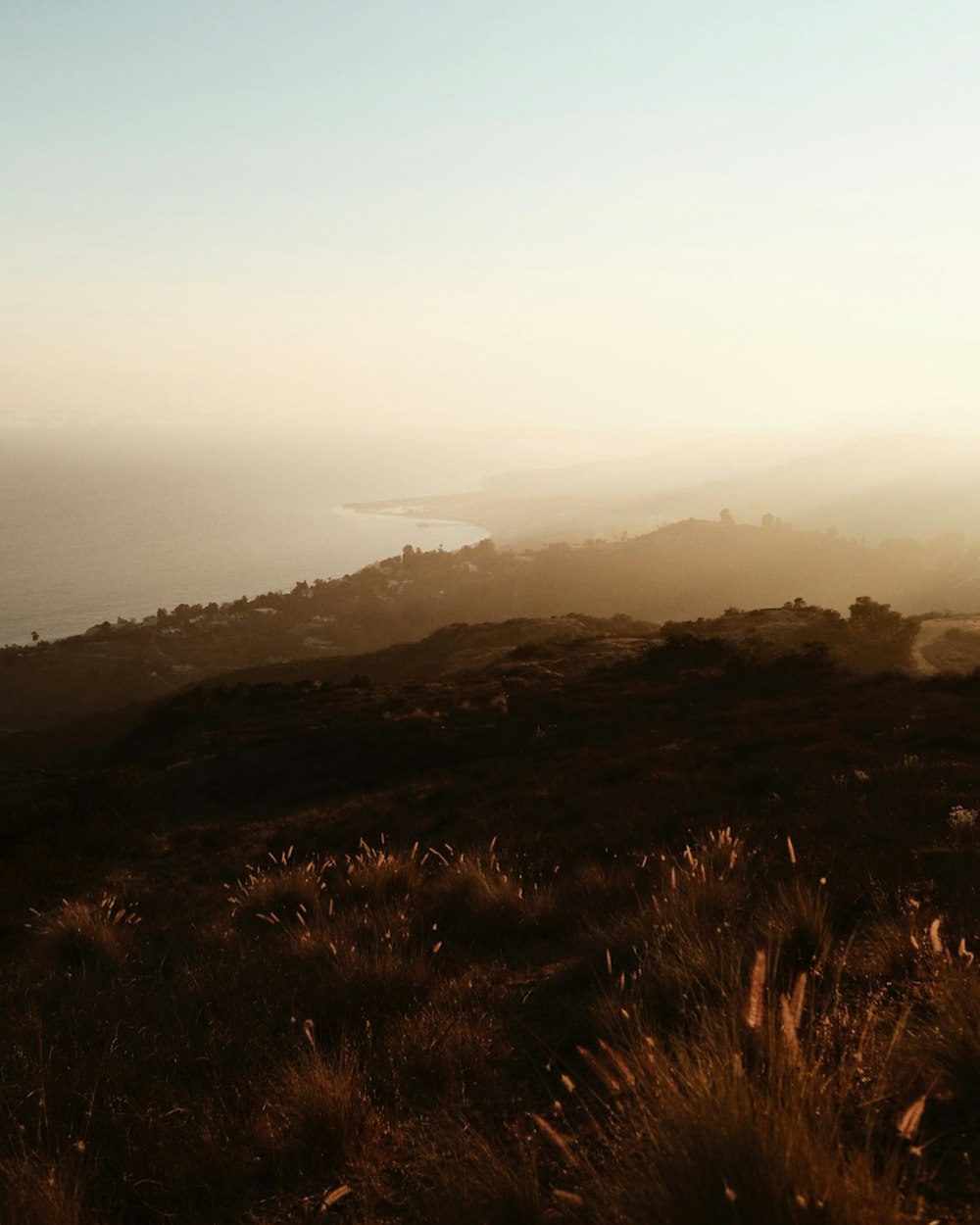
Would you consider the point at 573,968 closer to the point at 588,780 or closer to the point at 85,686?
the point at 588,780

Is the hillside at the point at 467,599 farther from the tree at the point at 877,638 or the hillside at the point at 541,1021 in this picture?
the hillside at the point at 541,1021

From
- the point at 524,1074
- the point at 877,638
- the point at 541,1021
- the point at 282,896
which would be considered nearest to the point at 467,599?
the point at 877,638

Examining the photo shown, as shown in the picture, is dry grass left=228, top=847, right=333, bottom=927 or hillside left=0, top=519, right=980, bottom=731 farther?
hillside left=0, top=519, right=980, bottom=731

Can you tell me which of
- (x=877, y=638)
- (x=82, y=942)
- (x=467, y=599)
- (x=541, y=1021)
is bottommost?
(x=467, y=599)

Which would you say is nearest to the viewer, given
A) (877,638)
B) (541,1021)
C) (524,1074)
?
(524,1074)

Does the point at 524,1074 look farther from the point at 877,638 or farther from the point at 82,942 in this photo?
the point at 877,638

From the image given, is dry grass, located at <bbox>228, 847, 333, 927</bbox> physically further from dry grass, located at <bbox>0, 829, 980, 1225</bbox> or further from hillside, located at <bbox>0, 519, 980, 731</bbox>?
hillside, located at <bbox>0, 519, 980, 731</bbox>

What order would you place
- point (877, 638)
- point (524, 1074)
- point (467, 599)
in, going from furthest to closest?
1. point (467, 599)
2. point (877, 638)
3. point (524, 1074)

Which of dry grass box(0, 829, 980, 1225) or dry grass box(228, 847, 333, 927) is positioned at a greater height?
dry grass box(0, 829, 980, 1225)

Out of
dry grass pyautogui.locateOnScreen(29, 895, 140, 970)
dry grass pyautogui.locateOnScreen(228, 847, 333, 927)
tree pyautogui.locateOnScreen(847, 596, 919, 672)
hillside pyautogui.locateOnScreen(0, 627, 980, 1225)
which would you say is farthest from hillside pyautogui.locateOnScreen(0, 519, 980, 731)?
hillside pyautogui.locateOnScreen(0, 627, 980, 1225)

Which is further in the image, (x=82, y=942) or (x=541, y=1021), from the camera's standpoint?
(x=82, y=942)

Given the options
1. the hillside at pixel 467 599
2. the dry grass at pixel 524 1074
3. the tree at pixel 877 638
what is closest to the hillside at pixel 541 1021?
the dry grass at pixel 524 1074

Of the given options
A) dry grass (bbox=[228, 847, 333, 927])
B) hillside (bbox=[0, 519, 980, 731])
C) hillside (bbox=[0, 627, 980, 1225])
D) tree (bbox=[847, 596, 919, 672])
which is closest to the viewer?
hillside (bbox=[0, 627, 980, 1225])

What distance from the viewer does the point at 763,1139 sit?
2.10 metres
